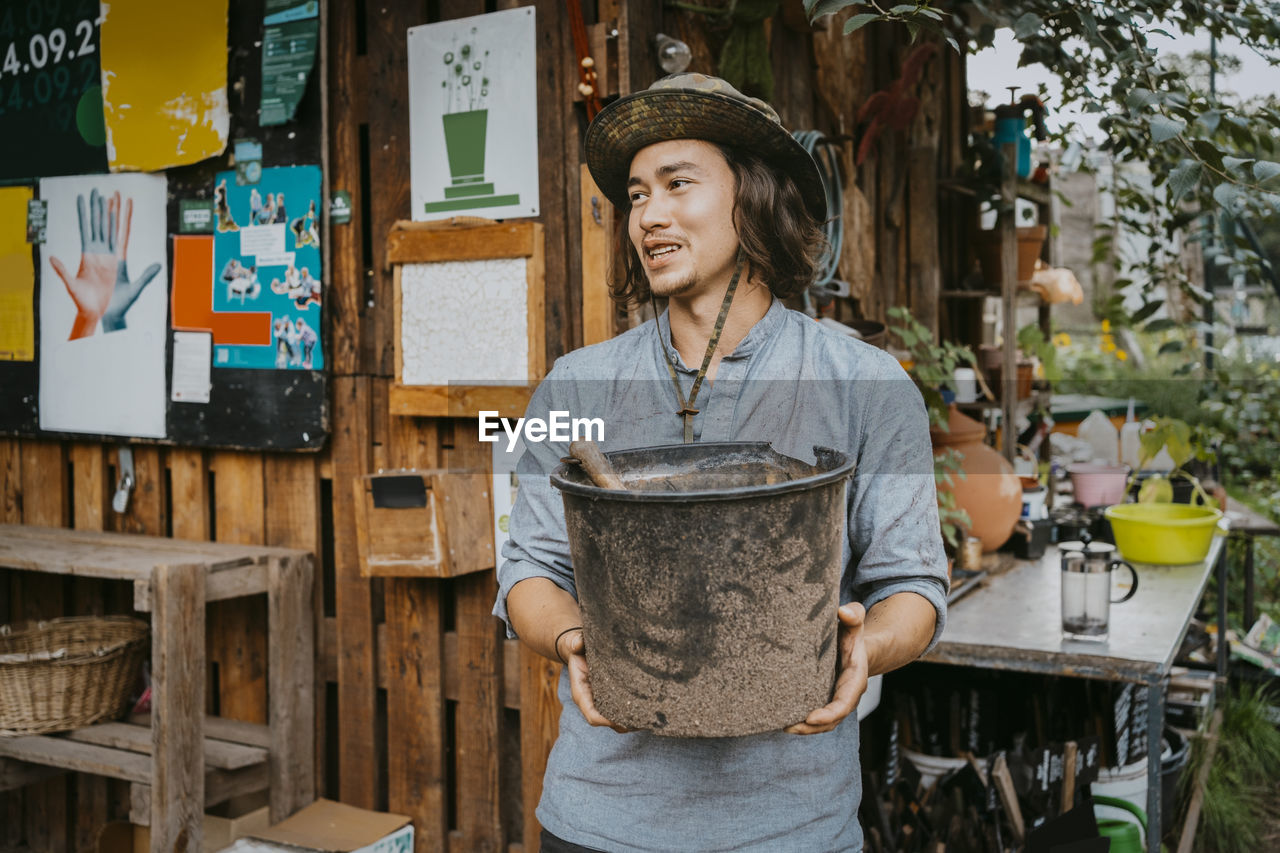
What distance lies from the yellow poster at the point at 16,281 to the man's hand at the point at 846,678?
3116 millimetres

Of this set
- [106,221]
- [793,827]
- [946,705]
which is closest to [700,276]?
[793,827]

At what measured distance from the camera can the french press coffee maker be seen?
2.66 metres

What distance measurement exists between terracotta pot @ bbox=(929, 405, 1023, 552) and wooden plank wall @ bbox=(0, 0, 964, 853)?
1.06 metres

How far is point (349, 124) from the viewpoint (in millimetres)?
2945

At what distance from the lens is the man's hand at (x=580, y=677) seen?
1285 mm

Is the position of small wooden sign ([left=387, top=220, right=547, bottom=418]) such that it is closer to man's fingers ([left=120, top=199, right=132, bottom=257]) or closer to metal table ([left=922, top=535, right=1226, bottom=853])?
man's fingers ([left=120, top=199, right=132, bottom=257])

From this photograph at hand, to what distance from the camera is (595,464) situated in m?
1.25

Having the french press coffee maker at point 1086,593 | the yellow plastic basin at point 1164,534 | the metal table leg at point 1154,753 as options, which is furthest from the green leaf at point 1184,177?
the yellow plastic basin at point 1164,534

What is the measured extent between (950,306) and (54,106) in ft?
13.1

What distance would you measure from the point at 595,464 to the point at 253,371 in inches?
82.5

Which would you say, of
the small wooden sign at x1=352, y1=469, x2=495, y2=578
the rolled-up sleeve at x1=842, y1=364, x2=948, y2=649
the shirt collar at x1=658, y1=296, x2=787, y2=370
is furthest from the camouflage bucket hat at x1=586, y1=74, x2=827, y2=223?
the small wooden sign at x1=352, y1=469, x2=495, y2=578

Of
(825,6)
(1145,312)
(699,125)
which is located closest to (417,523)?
(699,125)

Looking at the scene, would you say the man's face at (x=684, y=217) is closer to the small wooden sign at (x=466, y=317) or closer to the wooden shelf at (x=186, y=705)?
the small wooden sign at (x=466, y=317)

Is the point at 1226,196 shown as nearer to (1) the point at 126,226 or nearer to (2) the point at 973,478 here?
(2) the point at 973,478
